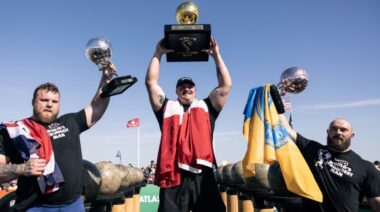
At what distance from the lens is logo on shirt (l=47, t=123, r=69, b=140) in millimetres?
4113

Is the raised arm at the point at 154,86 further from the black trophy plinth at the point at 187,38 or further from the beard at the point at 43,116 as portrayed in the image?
the beard at the point at 43,116

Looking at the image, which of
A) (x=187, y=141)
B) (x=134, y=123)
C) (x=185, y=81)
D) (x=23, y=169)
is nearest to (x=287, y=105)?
(x=185, y=81)

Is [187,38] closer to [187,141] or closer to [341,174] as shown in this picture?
[187,141]

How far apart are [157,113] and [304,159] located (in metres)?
2.24

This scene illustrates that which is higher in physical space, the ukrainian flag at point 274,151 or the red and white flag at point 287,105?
the red and white flag at point 287,105

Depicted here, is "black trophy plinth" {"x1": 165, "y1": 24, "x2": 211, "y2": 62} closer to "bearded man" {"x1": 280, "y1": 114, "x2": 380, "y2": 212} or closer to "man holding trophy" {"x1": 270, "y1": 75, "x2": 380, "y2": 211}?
"man holding trophy" {"x1": 270, "y1": 75, "x2": 380, "y2": 211}

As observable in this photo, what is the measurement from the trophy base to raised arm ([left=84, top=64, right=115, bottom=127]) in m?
0.11

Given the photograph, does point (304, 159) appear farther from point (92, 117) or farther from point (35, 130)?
point (35, 130)

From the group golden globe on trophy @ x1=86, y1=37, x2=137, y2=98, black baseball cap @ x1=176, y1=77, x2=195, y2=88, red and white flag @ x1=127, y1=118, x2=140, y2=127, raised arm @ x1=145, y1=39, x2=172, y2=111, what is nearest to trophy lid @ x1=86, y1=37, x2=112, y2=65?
golden globe on trophy @ x1=86, y1=37, x2=137, y2=98

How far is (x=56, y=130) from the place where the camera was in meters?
4.16

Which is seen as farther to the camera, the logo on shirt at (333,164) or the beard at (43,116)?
the logo on shirt at (333,164)

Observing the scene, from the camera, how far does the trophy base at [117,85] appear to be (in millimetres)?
4648

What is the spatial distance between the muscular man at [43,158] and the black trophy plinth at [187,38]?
1.69 meters

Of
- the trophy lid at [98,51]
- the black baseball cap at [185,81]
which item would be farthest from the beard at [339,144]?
the trophy lid at [98,51]
